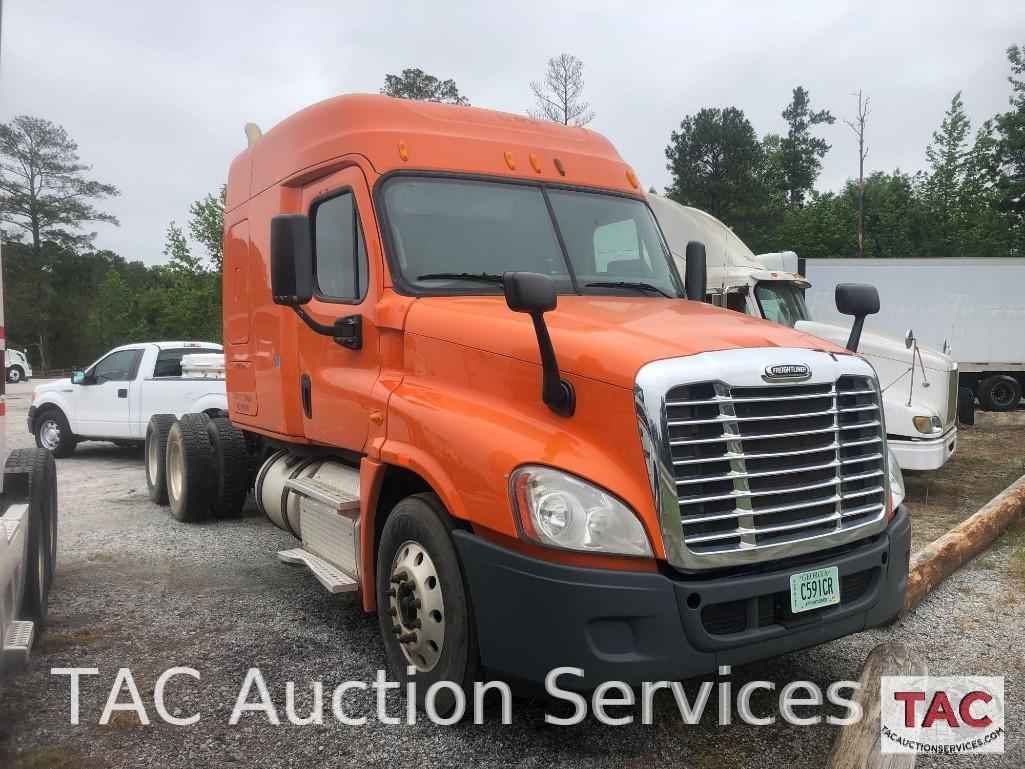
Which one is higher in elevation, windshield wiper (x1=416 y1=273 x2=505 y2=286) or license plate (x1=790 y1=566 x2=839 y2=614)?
windshield wiper (x1=416 y1=273 x2=505 y2=286)

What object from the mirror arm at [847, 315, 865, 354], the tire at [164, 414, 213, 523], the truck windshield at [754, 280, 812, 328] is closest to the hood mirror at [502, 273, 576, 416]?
the mirror arm at [847, 315, 865, 354]

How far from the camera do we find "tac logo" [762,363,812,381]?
3084 mm

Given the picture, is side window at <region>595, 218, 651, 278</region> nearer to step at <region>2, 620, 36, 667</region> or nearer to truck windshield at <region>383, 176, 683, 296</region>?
truck windshield at <region>383, 176, 683, 296</region>

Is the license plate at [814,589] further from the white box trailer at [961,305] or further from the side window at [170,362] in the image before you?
the white box trailer at [961,305]

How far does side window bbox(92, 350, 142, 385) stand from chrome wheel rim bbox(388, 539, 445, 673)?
32.5 ft

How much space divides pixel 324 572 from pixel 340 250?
5.89 feet

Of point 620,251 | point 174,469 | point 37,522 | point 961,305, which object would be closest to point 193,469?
point 174,469

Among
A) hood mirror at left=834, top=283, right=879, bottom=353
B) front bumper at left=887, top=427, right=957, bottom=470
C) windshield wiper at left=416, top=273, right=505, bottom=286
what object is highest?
windshield wiper at left=416, top=273, right=505, bottom=286

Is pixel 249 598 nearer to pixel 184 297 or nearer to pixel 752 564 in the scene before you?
pixel 752 564

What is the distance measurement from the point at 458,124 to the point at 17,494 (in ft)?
11.0

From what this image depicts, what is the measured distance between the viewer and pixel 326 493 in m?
4.69

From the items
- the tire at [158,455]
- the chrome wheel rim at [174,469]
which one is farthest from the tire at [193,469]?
the tire at [158,455]

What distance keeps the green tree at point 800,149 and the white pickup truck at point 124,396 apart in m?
56.6

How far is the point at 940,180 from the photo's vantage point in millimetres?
48469
